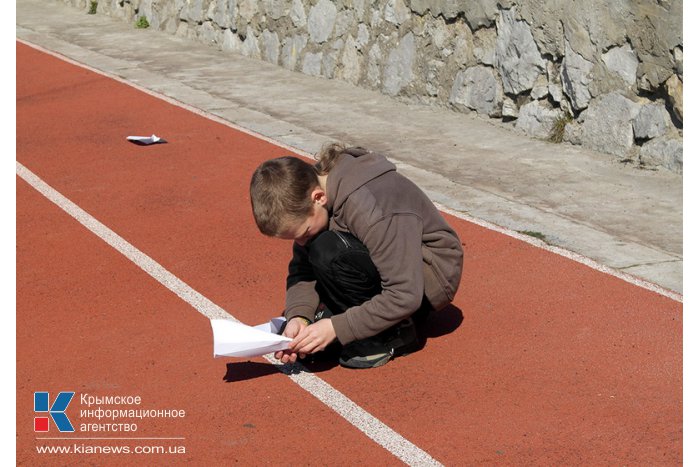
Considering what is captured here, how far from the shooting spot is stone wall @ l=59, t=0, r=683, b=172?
901 cm

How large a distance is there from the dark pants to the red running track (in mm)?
416

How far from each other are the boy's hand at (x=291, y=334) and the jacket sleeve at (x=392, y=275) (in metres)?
0.27

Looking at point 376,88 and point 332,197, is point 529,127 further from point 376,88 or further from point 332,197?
point 332,197

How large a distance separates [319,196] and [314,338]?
0.66 metres

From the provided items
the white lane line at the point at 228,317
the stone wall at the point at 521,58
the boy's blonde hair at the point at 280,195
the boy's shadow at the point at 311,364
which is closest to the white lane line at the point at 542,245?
the boy's shadow at the point at 311,364

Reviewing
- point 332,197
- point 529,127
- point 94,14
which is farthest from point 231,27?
point 332,197

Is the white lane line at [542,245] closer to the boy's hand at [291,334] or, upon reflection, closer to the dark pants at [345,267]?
the dark pants at [345,267]

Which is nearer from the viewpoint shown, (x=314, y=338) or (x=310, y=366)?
(x=314, y=338)

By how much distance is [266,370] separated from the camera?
216 inches

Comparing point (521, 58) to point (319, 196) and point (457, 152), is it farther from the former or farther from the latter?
point (319, 196)

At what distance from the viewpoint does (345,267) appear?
5.11 meters

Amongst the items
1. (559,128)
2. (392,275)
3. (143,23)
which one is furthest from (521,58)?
(143,23)

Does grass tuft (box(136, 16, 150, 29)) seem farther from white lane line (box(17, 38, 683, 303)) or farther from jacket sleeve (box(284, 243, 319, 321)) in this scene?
jacket sleeve (box(284, 243, 319, 321))

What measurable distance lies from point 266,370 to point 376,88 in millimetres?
7230
